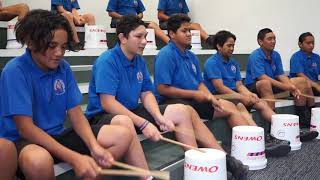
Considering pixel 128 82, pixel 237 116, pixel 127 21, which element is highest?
pixel 127 21

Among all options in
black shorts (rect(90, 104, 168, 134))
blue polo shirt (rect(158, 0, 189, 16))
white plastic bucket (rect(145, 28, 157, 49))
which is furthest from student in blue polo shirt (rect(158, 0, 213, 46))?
black shorts (rect(90, 104, 168, 134))

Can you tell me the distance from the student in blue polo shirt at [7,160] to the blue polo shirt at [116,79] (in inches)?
25.1

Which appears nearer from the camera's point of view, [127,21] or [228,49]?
[127,21]

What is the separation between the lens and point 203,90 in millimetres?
2482

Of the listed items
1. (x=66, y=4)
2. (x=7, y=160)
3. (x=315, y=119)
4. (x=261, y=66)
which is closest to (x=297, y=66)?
(x=261, y=66)

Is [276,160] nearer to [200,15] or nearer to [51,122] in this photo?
[51,122]

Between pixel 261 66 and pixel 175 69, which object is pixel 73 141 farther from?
pixel 261 66

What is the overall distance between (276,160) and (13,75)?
158 cm

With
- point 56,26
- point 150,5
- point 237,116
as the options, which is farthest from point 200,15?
point 56,26

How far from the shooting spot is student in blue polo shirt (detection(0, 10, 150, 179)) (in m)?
1.31

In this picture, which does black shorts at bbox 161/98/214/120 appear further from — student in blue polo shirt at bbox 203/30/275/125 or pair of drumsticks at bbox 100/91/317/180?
student in blue polo shirt at bbox 203/30/275/125

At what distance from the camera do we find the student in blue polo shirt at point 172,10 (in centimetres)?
416

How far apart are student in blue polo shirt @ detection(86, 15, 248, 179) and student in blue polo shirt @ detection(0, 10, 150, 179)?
28 centimetres

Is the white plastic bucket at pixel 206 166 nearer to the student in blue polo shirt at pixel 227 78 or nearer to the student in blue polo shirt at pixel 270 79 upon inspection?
the student in blue polo shirt at pixel 227 78
